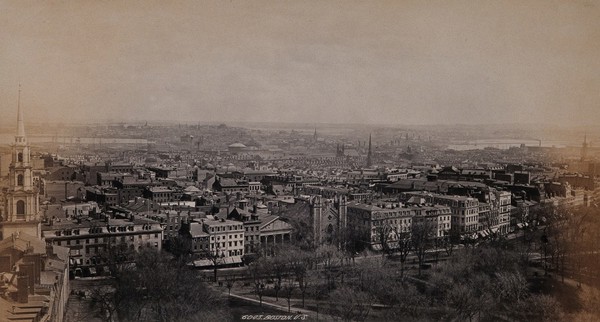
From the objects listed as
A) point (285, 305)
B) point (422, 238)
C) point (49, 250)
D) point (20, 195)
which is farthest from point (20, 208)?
point (422, 238)

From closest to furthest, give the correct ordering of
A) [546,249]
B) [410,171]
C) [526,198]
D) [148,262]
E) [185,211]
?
[148,262] < [185,211] < [546,249] < [410,171] < [526,198]

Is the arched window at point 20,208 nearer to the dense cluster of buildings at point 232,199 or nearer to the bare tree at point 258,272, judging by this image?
the dense cluster of buildings at point 232,199

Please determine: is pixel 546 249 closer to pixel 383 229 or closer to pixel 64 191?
pixel 383 229

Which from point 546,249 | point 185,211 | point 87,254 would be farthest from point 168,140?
point 546,249

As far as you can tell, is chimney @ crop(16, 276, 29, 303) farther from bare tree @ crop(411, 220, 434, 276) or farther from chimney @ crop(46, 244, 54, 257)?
bare tree @ crop(411, 220, 434, 276)

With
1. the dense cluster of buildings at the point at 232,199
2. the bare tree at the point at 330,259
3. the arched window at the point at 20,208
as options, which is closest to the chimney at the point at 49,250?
the dense cluster of buildings at the point at 232,199

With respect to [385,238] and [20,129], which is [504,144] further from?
[20,129]
